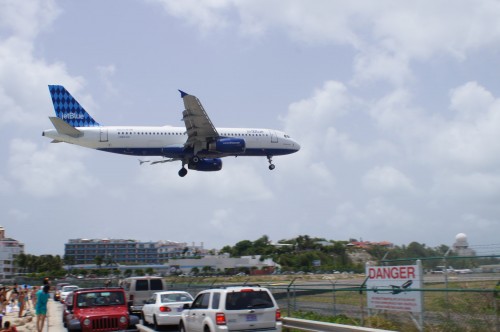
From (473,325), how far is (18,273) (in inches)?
5653

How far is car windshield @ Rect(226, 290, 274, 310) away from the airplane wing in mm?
26363

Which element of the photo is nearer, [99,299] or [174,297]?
[99,299]

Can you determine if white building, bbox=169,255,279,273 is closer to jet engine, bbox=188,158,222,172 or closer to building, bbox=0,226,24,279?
jet engine, bbox=188,158,222,172

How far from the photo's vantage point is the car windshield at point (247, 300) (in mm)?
11914

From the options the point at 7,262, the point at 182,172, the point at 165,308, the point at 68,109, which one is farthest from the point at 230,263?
the point at 165,308

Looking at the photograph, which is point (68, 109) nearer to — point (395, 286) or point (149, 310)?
point (149, 310)

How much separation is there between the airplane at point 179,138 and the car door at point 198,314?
2528 centimetres

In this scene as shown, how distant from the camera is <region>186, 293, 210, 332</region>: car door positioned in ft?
41.3

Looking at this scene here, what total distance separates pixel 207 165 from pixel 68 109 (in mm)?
12225

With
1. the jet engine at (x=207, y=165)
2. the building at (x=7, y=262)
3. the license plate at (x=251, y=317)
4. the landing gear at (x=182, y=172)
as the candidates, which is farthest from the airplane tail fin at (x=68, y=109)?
the building at (x=7, y=262)

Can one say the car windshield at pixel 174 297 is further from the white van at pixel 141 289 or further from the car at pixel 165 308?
the white van at pixel 141 289

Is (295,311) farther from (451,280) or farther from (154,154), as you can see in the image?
(154,154)

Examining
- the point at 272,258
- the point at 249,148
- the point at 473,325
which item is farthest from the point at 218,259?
the point at 473,325

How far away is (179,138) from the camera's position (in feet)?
142
